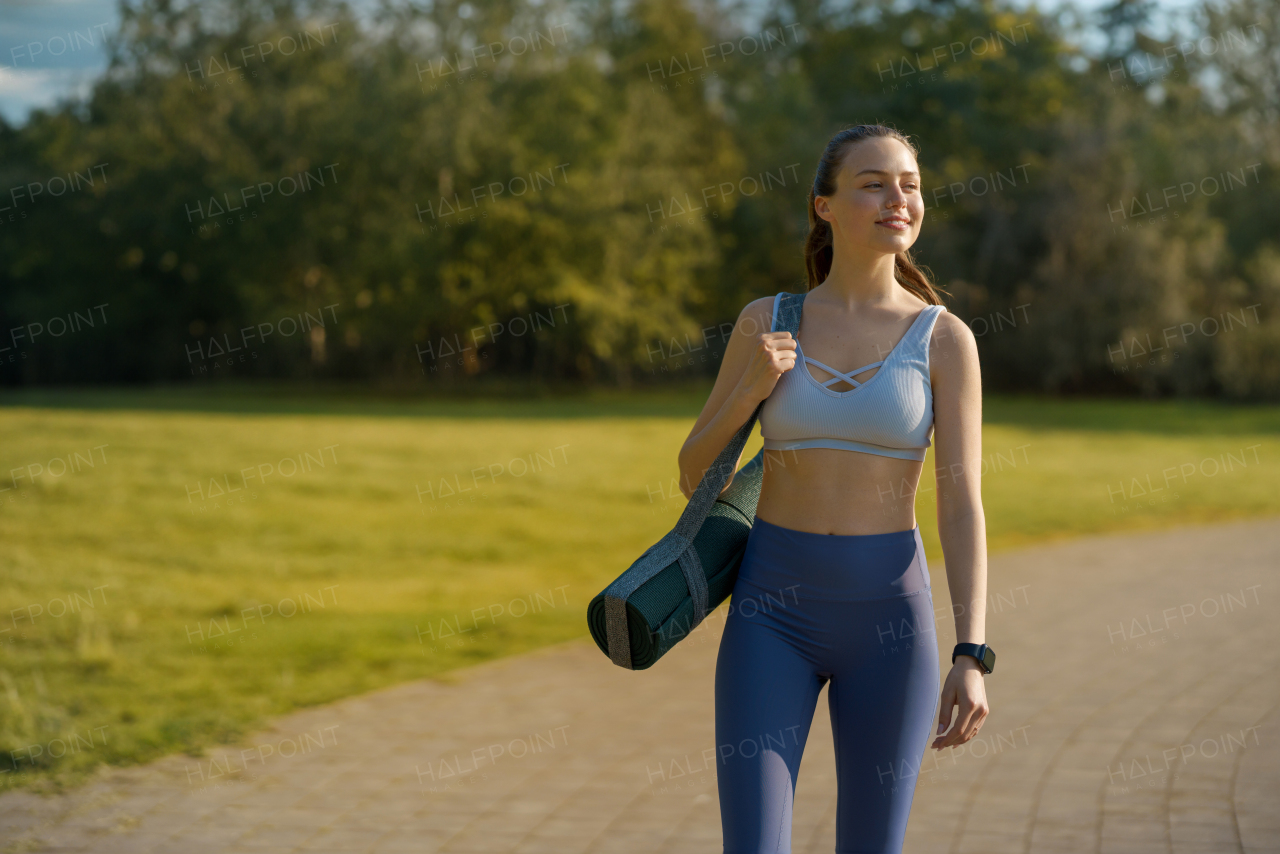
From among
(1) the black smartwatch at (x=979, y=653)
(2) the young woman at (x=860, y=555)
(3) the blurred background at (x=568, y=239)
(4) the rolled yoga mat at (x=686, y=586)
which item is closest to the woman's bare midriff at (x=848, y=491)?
(2) the young woman at (x=860, y=555)

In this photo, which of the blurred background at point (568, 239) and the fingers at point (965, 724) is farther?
the blurred background at point (568, 239)

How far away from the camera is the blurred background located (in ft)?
70.3

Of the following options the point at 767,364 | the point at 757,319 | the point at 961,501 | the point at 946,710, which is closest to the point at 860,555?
the point at 961,501

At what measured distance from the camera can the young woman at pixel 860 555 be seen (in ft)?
8.59

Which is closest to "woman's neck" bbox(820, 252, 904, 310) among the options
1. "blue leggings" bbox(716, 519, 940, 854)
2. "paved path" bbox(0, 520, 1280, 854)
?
"blue leggings" bbox(716, 519, 940, 854)

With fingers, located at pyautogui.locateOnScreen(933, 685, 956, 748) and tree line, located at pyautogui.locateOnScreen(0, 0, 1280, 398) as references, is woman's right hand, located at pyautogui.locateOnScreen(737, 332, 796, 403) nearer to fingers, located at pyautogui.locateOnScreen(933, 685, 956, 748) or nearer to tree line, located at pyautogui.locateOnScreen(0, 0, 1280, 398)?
fingers, located at pyautogui.locateOnScreen(933, 685, 956, 748)

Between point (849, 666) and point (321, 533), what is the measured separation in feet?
37.4

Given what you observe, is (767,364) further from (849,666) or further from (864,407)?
(849,666)

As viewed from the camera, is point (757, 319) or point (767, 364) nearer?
point (767, 364)

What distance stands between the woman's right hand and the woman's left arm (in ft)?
1.09

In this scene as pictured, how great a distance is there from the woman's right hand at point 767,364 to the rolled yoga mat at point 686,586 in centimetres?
24

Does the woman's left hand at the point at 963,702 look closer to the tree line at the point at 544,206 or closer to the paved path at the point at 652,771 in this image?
the paved path at the point at 652,771

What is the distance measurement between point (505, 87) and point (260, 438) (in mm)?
21744

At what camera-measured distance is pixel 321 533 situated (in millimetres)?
13352
